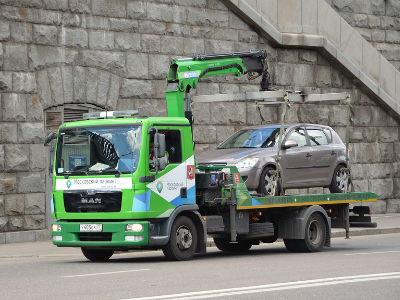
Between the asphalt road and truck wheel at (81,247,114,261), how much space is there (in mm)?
224

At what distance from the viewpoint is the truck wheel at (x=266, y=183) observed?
1507 centimetres

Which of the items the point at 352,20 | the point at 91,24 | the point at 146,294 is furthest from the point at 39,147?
the point at 352,20

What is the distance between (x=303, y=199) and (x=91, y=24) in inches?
280

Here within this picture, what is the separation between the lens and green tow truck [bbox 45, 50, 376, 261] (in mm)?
13070

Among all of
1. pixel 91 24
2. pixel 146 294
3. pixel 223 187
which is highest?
pixel 91 24

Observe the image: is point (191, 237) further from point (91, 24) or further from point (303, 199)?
point (91, 24)

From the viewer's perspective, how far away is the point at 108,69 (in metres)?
19.8

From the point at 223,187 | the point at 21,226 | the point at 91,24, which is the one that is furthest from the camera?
the point at 91,24

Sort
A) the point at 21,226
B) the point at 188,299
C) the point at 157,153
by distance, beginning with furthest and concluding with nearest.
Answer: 1. the point at 21,226
2. the point at 157,153
3. the point at 188,299

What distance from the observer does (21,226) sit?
18141 mm

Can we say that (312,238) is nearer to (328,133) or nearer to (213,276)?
(328,133)

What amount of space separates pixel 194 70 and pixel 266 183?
2478 millimetres

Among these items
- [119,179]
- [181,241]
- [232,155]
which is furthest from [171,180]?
[232,155]

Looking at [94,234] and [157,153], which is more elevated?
[157,153]
